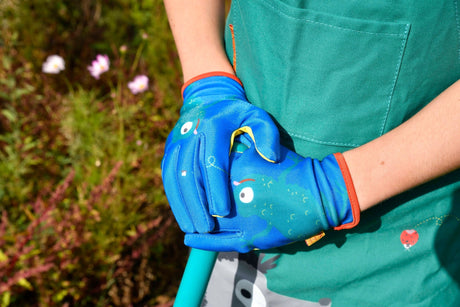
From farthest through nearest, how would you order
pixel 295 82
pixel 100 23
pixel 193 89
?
pixel 100 23 < pixel 193 89 < pixel 295 82

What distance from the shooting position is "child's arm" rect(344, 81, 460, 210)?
824 mm

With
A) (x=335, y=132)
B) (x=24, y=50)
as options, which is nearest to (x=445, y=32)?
(x=335, y=132)

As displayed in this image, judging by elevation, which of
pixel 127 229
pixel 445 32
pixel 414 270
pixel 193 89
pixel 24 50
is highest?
pixel 445 32

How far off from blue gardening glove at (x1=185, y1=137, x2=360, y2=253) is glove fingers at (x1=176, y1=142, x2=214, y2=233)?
0.04 meters

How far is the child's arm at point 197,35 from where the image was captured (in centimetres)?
118

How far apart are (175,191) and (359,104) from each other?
1.70 ft

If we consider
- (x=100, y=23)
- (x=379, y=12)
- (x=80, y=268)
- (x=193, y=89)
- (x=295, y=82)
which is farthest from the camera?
(x=100, y=23)

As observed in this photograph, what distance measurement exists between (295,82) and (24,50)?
251 cm

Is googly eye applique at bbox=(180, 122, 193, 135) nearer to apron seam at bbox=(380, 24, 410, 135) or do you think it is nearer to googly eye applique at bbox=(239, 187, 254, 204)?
googly eye applique at bbox=(239, 187, 254, 204)

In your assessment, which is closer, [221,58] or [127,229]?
[221,58]

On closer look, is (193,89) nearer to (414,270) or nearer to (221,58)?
(221,58)

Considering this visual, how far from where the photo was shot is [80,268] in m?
1.75

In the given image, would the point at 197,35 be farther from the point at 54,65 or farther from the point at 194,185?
the point at 54,65

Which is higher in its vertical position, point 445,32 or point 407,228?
point 445,32
